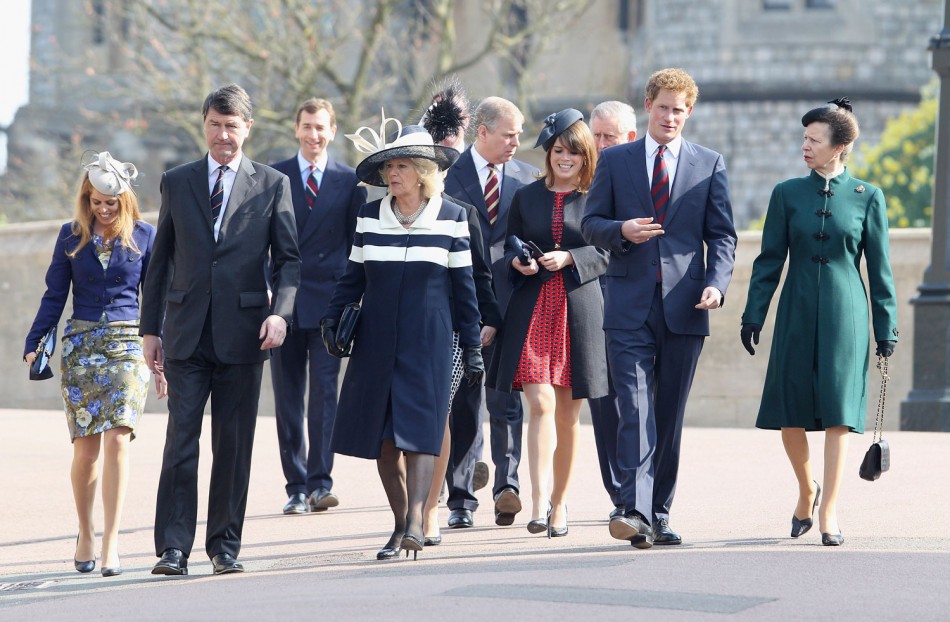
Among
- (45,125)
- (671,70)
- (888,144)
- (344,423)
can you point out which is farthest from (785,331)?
(45,125)

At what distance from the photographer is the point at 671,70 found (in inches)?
321

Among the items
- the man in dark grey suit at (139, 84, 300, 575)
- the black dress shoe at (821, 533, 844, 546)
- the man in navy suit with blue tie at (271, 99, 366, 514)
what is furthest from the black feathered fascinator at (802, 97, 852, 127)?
the man in navy suit with blue tie at (271, 99, 366, 514)

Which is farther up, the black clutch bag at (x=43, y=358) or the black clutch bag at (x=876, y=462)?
the black clutch bag at (x=43, y=358)

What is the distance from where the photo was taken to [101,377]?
7828 millimetres

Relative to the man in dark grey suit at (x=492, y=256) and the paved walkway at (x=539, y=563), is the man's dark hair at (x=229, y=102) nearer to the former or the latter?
the man in dark grey suit at (x=492, y=256)

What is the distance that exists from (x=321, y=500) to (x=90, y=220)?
2.35 meters

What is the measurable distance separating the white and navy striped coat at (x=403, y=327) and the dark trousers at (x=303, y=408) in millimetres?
2126

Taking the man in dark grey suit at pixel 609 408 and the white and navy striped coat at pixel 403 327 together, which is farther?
the man in dark grey suit at pixel 609 408

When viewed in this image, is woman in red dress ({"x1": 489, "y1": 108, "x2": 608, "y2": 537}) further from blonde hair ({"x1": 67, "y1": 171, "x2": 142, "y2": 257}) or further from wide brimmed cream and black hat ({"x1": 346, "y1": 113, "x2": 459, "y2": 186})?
blonde hair ({"x1": 67, "y1": 171, "x2": 142, "y2": 257})

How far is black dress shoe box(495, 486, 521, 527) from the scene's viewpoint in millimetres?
8719

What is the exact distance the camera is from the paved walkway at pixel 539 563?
627 centimetres

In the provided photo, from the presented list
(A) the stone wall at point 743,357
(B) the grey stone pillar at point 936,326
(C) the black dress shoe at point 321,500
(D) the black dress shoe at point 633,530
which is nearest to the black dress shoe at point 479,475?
(C) the black dress shoe at point 321,500

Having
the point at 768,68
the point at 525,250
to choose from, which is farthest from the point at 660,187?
the point at 768,68

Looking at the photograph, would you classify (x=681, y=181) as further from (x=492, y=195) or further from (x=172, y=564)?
(x=172, y=564)
